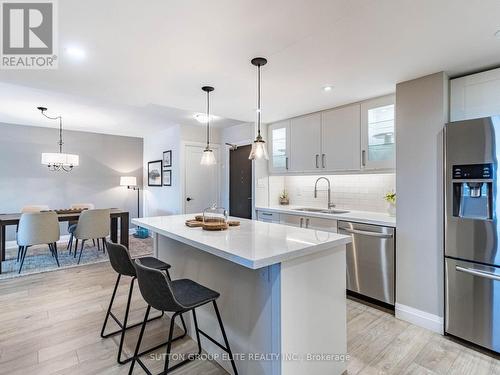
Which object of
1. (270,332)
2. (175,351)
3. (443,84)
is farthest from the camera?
(443,84)

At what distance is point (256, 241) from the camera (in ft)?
5.70

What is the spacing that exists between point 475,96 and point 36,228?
553cm

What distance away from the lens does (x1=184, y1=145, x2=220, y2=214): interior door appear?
16.8 ft

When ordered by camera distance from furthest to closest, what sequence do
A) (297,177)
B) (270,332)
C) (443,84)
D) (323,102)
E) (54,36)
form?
1. (297,177)
2. (323,102)
3. (443,84)
4. (54,36)
5. (270,332)

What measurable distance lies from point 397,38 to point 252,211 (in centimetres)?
318

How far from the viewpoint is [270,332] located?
1.55m

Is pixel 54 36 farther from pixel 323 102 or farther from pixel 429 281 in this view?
pixel 429 281

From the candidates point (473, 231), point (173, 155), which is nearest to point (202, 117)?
point (173, 155)

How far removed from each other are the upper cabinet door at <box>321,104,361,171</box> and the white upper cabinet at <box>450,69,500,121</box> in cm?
96

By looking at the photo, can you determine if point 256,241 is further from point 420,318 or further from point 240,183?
point 240,183

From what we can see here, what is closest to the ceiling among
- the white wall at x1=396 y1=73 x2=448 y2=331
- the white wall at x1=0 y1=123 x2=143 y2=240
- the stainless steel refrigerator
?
the white wall at x1=396 y1=73 x2=448 y2=331

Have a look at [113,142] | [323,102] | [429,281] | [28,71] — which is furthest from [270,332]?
[113,142]

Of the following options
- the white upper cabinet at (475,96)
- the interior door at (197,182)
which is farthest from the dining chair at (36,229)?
the white upper cabinet at (475,96)

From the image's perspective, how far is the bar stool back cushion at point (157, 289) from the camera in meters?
1.39
